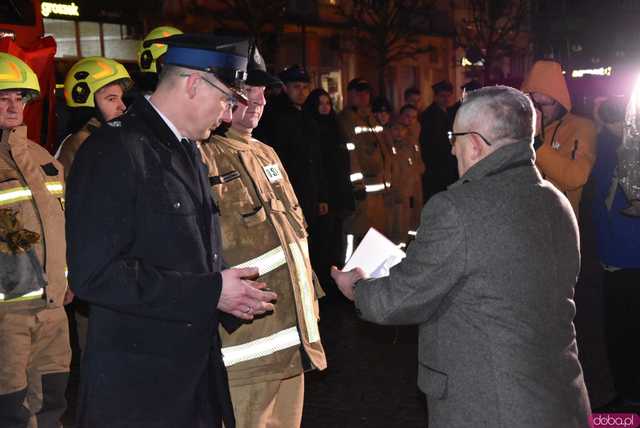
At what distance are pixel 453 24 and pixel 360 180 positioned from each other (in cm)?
3118

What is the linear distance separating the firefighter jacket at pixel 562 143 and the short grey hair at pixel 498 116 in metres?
2.85

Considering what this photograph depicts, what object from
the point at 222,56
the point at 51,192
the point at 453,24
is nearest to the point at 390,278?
the point at 222,56

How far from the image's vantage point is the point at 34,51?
1100 centimetres


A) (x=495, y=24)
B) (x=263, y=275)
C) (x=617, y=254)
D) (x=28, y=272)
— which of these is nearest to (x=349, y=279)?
(x=263, y=275)

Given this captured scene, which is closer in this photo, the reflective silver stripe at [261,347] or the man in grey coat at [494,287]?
the man in grey coat at [494,287]

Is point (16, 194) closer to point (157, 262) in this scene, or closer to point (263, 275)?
point (263, 275)

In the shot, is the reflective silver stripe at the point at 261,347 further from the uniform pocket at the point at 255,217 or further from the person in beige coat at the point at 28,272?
the person in beige coat at the point at 28,272

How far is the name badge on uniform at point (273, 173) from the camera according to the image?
4.86 meters

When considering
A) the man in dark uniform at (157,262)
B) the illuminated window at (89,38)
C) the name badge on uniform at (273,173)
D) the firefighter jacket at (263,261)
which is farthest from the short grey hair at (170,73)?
the illuminated window at (89,38)

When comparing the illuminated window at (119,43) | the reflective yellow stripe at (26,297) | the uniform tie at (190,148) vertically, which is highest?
the illuminated window at (119,43)

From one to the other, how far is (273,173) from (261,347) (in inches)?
35.6

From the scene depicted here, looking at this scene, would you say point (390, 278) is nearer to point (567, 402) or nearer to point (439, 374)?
point (439, 374)

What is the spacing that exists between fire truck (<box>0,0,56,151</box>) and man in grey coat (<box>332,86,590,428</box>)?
656 cm

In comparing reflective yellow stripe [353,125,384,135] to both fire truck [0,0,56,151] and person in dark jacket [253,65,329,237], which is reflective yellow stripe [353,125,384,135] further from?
fire truck [0,0,56,151]
